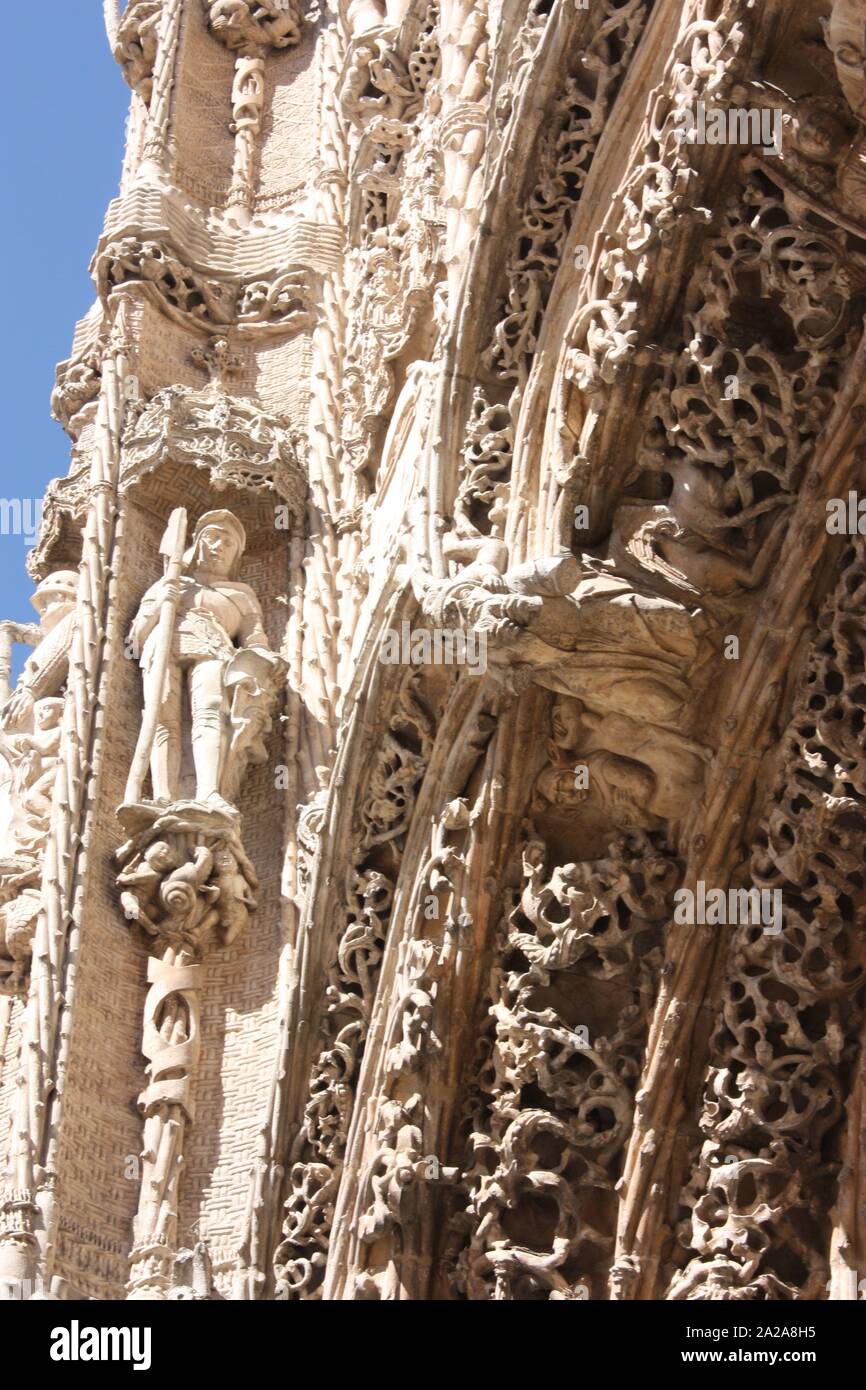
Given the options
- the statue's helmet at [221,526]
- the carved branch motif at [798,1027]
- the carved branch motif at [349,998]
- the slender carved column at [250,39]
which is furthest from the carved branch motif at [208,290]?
the carved branch motif at [798,1027]

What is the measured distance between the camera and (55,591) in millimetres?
11648

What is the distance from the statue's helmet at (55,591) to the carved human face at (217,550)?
633 millimetres

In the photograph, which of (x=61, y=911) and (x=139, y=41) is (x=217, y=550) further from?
(x=139, y=41)

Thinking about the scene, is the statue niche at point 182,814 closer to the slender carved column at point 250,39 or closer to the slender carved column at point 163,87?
the slender carved column at point 163,87

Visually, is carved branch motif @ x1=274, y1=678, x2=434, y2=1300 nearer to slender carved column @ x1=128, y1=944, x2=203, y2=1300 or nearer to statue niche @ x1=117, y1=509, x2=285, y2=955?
slender carved column @ x1=128, y1=944, x2=203, y2=1300

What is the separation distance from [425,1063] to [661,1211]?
→ 90 centimetres

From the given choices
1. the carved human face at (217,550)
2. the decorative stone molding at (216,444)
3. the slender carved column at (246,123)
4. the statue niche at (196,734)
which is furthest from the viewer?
the slender carved column at (246,123)

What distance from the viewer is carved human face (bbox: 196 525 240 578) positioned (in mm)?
11219

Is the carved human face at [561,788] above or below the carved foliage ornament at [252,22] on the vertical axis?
below

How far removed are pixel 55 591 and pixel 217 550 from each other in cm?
77

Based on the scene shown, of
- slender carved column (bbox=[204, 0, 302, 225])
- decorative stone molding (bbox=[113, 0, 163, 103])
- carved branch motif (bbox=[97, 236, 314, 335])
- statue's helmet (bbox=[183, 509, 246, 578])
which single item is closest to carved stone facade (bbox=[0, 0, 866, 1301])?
statue's helmet (bbox=[183, 509, 246, 578])

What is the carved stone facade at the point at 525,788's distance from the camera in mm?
8391

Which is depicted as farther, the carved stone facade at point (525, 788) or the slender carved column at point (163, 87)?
the slender carved column at point (163, 87)

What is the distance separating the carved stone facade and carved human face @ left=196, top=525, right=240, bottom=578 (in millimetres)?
36
